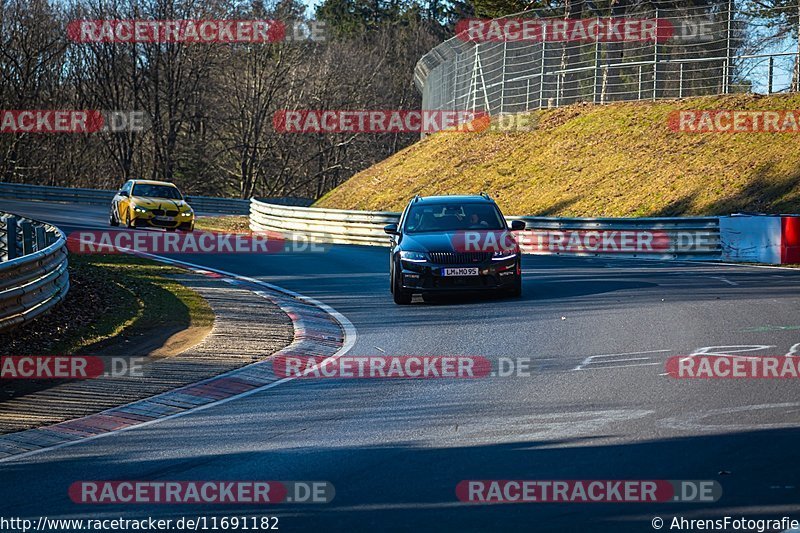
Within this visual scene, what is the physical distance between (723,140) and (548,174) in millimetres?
6234

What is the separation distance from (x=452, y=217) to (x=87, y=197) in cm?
3499

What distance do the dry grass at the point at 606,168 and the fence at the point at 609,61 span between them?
0.78m

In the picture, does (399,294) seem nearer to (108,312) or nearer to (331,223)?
(108,312)

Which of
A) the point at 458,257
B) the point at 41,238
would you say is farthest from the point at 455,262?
the point at 41,238

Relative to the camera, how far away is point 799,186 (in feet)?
89.2

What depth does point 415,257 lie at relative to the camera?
15.9 metres

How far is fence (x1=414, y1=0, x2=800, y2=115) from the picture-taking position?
33969 mm

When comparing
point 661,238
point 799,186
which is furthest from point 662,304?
point 799,186

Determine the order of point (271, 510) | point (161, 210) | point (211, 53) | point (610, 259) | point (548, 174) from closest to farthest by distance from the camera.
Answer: point (271, 510)
point (610, 259)
point (161, 210)
point (548, 174)
point (211, 53)

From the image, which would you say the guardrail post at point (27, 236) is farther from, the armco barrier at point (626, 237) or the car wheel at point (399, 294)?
the armco barrier at point (626, 237)

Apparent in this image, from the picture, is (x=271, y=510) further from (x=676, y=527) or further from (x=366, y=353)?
(x=366, y=353)

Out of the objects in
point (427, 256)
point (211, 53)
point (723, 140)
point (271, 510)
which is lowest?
point (271, 510)

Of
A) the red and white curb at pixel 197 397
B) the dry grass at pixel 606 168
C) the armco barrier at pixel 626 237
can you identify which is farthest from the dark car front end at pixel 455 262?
the dry grass at pixel 606 168

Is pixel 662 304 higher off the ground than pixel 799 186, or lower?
lower
